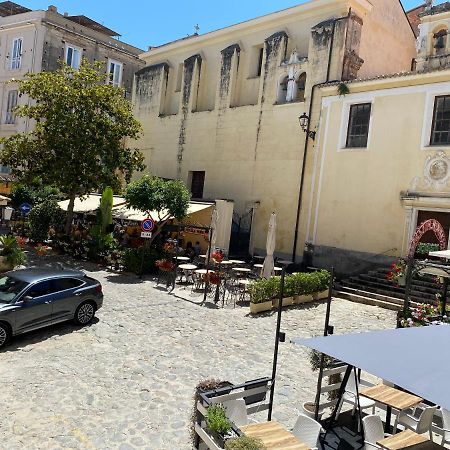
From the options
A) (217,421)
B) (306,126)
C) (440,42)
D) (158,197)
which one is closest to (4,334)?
(217,421)

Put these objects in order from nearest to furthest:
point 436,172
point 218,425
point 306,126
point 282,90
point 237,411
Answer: point 218,425 → point 237,411 → point 436,172 → point 306,126 → point 282,90

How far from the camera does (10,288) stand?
10797 mm

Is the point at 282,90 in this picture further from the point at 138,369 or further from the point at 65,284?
the point at 138,369

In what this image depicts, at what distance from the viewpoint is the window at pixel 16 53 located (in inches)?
1385

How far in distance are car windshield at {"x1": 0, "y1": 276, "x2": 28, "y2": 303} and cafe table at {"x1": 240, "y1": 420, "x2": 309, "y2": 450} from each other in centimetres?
700

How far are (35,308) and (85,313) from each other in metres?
1.58

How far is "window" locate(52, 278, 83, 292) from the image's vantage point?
11.3 metres

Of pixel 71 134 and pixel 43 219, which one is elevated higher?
pixel 71 134

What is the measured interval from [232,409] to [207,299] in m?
9.51

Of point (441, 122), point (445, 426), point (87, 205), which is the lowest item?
point (445, 426)

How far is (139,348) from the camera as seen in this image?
10508mm

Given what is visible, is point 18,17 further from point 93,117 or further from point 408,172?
point 408,172

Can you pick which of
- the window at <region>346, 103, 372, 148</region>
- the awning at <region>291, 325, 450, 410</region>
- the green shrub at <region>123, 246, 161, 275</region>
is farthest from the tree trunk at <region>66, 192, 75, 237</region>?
the awning at <region>291, 325, 450, 410</region>

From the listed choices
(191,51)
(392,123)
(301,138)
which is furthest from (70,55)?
(392,123)
